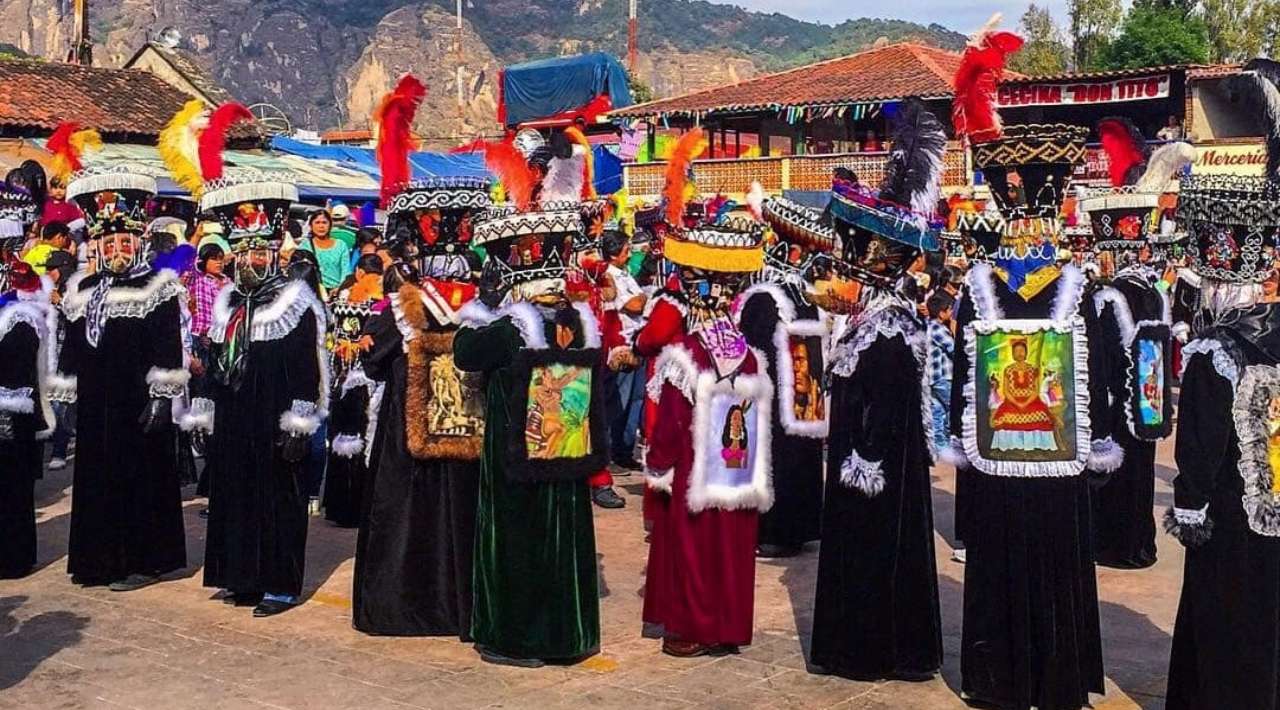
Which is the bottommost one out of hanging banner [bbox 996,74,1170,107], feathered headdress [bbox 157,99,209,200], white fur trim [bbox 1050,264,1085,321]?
white fur trim [bbox 1050,264,1085,321]

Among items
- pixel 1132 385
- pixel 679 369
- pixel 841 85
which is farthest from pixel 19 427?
pixel 841 85

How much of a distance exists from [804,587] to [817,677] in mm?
1916

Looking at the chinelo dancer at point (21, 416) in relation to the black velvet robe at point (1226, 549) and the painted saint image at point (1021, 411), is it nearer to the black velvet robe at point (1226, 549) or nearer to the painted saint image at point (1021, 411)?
the painted saint image at point (1021, 411)

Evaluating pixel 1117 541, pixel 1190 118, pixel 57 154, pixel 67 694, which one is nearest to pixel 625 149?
pixel 1190 118

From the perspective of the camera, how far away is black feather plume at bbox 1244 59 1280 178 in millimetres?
5793

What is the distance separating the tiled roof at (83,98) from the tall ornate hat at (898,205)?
24764 mm

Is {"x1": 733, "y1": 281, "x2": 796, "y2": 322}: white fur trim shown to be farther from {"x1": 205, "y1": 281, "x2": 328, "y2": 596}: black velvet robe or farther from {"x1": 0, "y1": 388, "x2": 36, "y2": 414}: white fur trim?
{"x1": 0, "y1": 388, "x2": 36, "y2": 414}: white fur trim

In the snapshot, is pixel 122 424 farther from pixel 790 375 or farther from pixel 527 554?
pixel 790 375

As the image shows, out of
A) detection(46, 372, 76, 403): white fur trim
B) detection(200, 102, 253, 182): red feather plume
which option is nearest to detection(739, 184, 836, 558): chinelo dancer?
detection(200, 102, 253, 182): red feather plume

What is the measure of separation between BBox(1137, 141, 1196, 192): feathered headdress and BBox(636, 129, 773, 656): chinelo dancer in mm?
7077

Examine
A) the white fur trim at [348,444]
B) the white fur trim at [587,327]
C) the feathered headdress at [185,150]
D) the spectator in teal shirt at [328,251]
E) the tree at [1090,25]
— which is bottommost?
the white fur trim at [348,444]

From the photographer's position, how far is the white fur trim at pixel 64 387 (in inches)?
343

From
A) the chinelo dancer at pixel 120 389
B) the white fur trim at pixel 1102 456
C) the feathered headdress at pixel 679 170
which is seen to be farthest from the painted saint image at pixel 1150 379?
the chinelo dancer at pixel 120 389

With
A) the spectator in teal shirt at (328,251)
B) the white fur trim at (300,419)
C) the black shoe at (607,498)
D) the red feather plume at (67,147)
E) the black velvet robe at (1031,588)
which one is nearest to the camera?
the black velvet robe at (1031,588)
